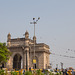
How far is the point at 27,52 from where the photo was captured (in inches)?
3386

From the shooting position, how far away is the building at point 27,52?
277ft

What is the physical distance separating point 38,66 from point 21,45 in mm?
10811

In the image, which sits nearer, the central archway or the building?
the building

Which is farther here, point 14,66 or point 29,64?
point 14,66

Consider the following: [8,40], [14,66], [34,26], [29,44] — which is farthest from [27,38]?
[34,26]

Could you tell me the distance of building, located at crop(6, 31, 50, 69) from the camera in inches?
3327

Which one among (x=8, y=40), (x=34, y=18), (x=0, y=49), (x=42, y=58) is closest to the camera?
(x=34, y=18)

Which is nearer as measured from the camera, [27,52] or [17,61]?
[27,52]

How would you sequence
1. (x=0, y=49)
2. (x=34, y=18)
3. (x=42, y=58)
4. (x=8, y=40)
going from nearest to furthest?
(x=34, y=18), (x=0, y=49), (x=42, y=58), (x=8, y=40)

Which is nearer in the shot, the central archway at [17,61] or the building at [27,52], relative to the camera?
the building at [27,52]

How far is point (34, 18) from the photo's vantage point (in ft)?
147

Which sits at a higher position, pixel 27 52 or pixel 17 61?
pixel 27 52

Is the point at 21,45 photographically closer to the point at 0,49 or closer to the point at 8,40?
the point at 8,40

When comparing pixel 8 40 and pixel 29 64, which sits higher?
pixel 8 40
